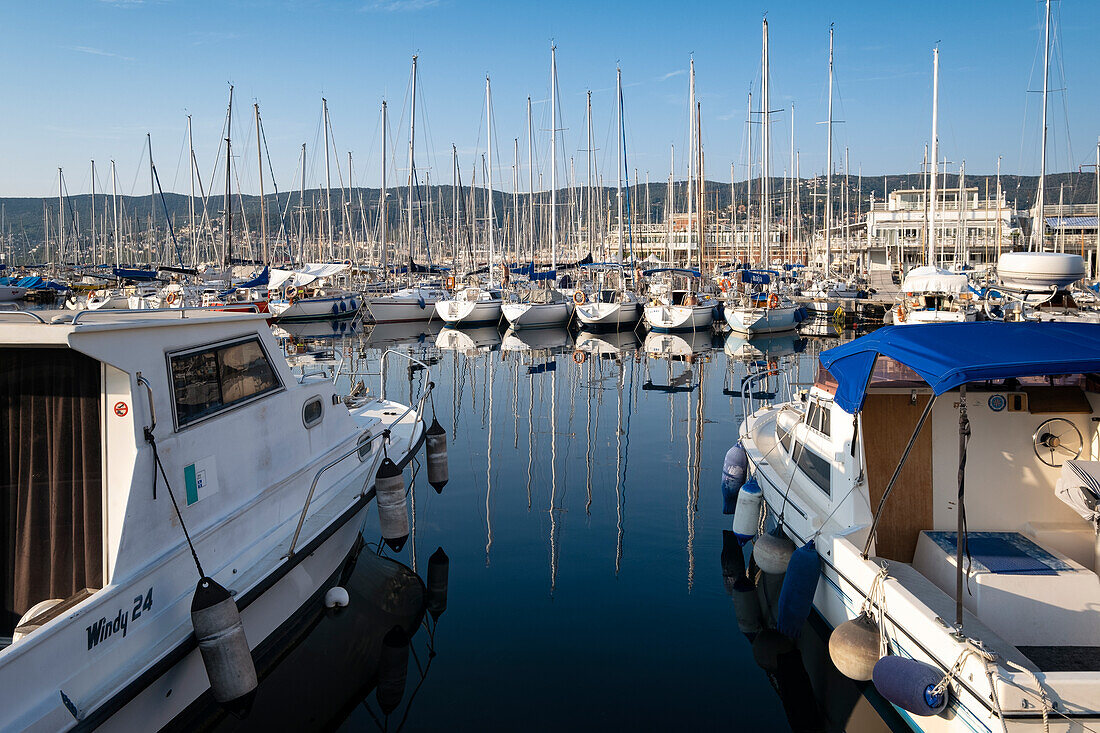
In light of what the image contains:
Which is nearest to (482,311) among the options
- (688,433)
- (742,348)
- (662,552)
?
(742,348)

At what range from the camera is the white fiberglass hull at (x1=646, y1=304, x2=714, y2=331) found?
38.0 metres

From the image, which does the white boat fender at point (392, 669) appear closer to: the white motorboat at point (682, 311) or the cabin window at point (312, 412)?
the cabin window at point (312, 412)

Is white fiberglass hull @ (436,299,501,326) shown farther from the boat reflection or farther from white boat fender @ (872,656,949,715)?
white boat fender @ (872,656,949,715)

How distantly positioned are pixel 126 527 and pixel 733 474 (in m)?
8.05

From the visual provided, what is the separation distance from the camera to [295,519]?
7.66 metres

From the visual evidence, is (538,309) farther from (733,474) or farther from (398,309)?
(733,474)

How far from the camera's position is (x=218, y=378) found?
6758 mm

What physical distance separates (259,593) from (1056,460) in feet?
23.6

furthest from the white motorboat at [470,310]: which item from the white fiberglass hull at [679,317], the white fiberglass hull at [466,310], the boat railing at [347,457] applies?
the boat railing at [347,457]

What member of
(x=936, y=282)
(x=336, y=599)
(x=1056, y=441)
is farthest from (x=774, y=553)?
(x=936, y=282)

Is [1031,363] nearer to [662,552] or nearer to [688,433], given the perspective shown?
[662,552]

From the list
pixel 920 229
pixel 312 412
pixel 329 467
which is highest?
pixel 920 229

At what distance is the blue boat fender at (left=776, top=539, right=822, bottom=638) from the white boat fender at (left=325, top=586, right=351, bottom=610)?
4.44 m

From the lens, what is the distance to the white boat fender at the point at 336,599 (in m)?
8.03
